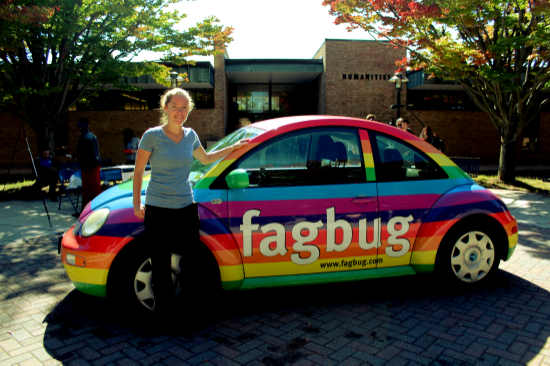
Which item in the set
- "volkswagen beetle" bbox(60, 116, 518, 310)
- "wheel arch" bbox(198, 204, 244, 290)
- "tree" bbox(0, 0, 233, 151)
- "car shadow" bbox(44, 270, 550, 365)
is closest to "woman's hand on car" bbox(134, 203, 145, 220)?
"volkswagen beetle" bbox(60, 116, 518, 310)

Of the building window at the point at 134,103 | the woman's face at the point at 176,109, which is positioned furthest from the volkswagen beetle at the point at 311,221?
the building window at the point at 134,103

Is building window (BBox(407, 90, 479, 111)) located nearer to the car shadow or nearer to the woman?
the car shadow

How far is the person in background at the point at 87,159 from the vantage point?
677cm

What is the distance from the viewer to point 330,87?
881 inches

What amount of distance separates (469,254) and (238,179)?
232 cm

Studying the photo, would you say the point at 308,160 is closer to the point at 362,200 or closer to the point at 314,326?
the point at 362,200

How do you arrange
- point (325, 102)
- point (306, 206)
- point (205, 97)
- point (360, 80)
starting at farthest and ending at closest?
point (205, 97), point (360, 80), point (325, 102), point (306, 206)

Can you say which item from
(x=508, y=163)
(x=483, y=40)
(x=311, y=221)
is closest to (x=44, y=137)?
(x=311, y=221)

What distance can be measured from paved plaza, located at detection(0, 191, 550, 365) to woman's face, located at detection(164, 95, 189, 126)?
1.50 meters

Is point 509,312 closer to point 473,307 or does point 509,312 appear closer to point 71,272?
point 473,307

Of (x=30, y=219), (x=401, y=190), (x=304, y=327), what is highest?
(x=401, y=190)

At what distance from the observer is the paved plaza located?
9.09ft

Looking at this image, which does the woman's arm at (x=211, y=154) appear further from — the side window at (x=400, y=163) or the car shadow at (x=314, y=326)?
the side window at (x=400, y=163)

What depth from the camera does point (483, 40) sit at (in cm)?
1186
